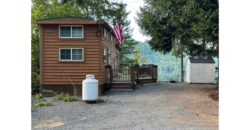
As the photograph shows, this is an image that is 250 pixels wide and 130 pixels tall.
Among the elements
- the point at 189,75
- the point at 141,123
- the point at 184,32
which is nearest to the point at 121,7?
the point at 189,75

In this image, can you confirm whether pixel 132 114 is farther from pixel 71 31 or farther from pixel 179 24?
pixel 179 24

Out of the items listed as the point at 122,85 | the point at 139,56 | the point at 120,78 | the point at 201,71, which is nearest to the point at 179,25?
the point at 120,78

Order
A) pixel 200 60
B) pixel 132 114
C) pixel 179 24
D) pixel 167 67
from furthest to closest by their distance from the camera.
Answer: pixel 167 67, pixel 200 60, pixel 179 24, pixel 132 114

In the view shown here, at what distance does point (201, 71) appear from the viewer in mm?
20469

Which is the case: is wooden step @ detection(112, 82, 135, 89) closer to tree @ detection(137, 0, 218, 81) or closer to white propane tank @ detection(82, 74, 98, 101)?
tree @ detection(137, 0, 218, 81)

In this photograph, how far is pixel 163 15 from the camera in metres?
17.2

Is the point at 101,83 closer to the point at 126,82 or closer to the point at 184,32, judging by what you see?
the point at 126,82

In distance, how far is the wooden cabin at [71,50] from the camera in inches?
510

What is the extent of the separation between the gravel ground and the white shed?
891 cm

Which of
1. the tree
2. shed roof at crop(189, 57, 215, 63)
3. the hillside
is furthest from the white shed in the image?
the hillside

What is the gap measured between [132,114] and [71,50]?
Result: 5178mm

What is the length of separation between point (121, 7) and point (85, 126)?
719 inches
